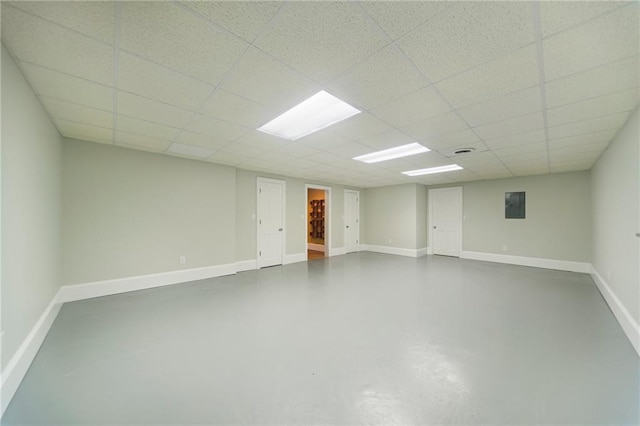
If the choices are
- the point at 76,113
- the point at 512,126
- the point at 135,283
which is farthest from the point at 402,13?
the point at 135,283

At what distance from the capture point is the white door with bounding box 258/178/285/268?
578 centimetres

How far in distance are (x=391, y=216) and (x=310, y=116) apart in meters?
5.80

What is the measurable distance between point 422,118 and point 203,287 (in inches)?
163

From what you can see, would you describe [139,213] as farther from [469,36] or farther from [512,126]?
[512,126]

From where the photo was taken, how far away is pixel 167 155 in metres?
4.26

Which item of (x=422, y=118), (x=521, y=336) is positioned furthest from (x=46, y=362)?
(x=521, y=336)

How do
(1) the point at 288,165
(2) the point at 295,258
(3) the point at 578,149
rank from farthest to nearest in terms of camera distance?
(2) the point at 295,258 → (1) the point at 288,165 → (3) the point at 578,149

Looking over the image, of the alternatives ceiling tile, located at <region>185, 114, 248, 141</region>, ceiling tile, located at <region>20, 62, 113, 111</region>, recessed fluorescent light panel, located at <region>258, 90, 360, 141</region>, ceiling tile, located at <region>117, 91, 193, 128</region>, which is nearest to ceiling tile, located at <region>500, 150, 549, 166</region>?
recessed fluorescent light panel, located at <region>258, 90, 360, 141</region>

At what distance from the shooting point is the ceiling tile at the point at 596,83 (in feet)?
5.69

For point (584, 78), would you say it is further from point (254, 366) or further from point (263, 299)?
point (263, 299)

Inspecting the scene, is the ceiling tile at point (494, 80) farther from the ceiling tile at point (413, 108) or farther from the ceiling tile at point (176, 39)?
the ceiling tile at point (176, 39)

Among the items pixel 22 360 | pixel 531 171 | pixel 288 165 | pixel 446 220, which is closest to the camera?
pixel 22 360

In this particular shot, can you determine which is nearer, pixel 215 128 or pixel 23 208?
pixel 23 208

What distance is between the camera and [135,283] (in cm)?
392
